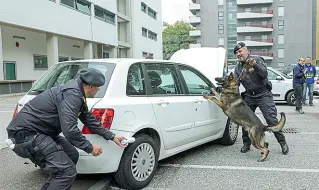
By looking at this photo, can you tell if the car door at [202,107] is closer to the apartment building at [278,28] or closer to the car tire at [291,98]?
the car tire at [291,98]

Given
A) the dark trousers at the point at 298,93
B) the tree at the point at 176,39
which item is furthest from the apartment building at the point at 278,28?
the dark trousers at the point at 298,93

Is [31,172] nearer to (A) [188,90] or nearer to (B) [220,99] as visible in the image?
(A) [188,90]

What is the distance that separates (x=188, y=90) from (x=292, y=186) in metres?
1.92

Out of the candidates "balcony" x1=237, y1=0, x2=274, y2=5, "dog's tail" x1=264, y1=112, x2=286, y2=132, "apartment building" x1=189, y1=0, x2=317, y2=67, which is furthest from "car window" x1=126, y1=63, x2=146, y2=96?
"balcony" x1=237, y1=0, x2=274, y2=5

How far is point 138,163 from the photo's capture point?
3773mm

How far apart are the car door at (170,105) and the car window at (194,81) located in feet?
0.79

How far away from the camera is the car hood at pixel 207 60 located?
1146 centimetres

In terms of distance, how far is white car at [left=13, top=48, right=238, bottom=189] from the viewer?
3.49 metres

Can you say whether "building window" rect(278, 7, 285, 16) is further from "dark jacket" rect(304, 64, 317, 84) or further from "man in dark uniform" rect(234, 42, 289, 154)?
"man in dark uniform" rect(234, 42, 289, 154)

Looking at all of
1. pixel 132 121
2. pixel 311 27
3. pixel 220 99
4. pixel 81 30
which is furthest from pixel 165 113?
pixel 311 27

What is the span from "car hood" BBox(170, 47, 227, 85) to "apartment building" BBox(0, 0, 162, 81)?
1062 cm

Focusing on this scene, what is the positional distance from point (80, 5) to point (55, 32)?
14.1 ft

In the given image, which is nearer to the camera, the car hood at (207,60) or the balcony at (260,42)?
the car hood at (207,60)

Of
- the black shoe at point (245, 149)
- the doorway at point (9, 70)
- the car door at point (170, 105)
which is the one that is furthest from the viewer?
the doorway at point (9, 70)
